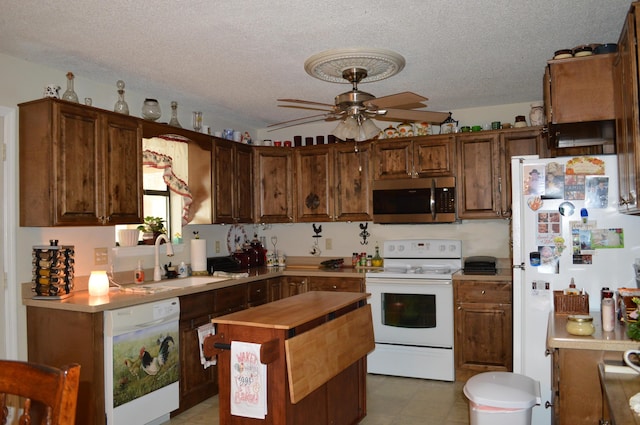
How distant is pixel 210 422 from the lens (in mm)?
3523

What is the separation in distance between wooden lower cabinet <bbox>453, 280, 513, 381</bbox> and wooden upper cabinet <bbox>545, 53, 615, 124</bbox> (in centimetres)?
193

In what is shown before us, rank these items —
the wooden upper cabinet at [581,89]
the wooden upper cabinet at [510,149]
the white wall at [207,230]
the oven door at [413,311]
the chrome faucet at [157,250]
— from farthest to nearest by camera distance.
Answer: the wooden upper cabinet at [510,149] → the oven door at [413,311] → the chrome faucet at [157,250] → the white wall at [207,230] → the wooden upper cabinet at [581,89]

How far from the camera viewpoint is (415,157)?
485 centimetres

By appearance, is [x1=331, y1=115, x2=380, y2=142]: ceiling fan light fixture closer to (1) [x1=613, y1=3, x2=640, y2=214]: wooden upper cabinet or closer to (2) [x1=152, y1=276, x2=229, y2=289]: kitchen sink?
(1) [x1=613, y1=3, x2=640, y2=214]: wooden upper cabinet

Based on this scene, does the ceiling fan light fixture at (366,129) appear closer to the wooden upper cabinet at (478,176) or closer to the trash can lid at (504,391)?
the trash can lid at (504,391)

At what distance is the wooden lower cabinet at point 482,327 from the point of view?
4188 millimetres

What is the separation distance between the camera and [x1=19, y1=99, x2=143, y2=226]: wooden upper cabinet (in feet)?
10.4

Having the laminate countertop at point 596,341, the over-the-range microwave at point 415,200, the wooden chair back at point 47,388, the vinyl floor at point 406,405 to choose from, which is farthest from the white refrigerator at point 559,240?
the wooden chair back at point 47,388

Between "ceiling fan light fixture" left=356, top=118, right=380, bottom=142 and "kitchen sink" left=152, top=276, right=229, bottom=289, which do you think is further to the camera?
"kitchen sink" left=152, top=276, right=229, bottom=289

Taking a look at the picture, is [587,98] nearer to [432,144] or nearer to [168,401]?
[432,144]

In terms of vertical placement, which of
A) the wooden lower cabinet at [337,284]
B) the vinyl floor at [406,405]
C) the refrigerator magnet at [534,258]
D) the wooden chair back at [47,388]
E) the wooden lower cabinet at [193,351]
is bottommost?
the vinyl floor at [406,405]

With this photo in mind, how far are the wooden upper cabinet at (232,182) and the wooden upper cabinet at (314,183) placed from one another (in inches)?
20.7

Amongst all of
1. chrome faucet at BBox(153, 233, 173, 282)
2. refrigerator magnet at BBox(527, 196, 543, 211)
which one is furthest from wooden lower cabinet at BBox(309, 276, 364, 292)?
refrigerator magnet at BBox(527, 196, 543, 211)

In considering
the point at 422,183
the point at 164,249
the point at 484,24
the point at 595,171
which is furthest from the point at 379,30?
the point at 164,249
